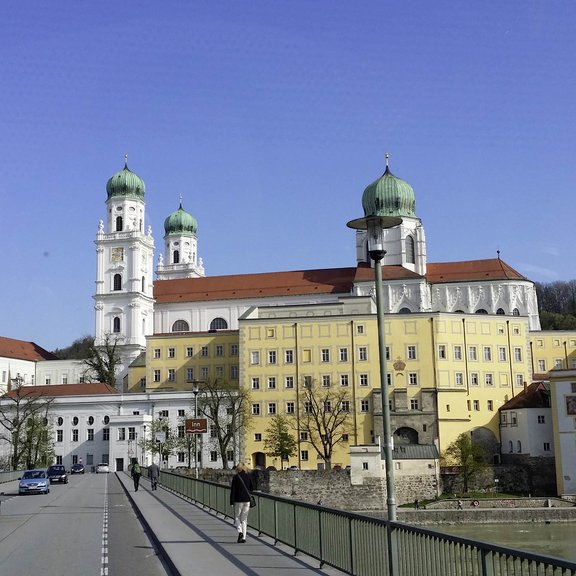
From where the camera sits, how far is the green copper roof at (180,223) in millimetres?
164250

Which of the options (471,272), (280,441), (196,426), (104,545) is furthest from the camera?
(471,272)

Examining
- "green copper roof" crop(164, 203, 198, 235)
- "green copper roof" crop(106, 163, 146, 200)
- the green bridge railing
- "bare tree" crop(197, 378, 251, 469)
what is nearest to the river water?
"bare tree" crop(197, 378, 251, 469)

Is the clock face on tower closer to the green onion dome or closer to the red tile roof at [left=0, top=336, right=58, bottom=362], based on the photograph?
the red tile roof at [left=0, top=336, right=58, bottom=362]

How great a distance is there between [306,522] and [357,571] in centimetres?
307

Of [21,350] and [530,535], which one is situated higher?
[21,350]

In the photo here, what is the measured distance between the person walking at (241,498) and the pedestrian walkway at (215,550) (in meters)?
0.34

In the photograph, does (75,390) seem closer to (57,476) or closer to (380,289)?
(57,476)

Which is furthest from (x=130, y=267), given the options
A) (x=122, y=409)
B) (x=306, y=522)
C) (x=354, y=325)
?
(x=306, y=522)

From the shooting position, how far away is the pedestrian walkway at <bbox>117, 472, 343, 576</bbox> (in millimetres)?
14641

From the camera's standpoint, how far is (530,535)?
64.0 m

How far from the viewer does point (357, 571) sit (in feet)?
44.9

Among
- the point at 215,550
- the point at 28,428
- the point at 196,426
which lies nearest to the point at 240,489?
the point at 215,550

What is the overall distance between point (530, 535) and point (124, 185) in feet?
276

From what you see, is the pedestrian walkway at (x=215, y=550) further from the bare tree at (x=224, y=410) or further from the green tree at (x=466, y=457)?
the bare tree at (x=224, y=410)
